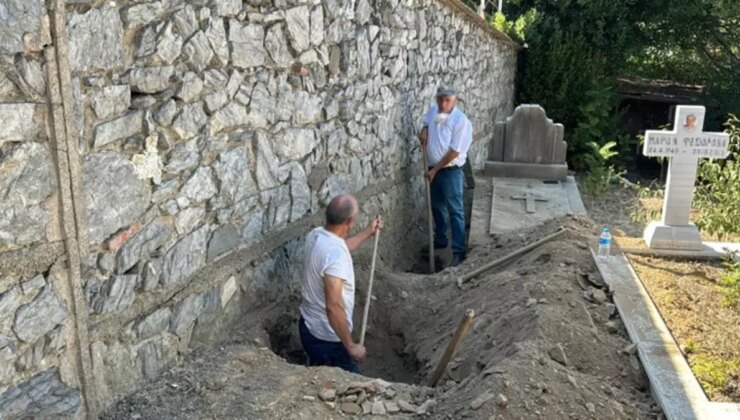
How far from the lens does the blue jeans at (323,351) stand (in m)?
4.23

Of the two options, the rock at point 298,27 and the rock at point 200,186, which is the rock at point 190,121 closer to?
the rock at point 200,186

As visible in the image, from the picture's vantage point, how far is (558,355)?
11.7ft

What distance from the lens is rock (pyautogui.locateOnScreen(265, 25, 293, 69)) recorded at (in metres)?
4.06

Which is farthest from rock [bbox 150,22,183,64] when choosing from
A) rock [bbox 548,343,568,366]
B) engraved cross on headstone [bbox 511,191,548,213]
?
engraved cross on headstone [bbox 511,191,548,213]

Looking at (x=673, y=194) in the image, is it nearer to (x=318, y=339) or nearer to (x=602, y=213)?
(x=318, y=339)

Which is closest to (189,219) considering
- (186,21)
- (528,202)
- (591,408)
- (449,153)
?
(186,21)

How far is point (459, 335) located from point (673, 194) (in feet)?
9.10

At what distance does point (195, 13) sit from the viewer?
3354mm

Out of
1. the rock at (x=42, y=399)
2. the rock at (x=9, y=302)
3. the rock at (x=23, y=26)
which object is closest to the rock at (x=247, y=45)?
the rock at (x=23, y=26)

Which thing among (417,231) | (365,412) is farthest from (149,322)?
(417,231)

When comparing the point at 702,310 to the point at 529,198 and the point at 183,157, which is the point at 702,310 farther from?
the point at 529,198

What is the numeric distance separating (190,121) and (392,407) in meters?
1.74

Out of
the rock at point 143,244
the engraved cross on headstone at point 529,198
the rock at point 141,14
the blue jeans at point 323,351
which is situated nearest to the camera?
the rock at point 141,14

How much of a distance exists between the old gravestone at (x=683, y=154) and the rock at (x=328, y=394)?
3295 millimetres
